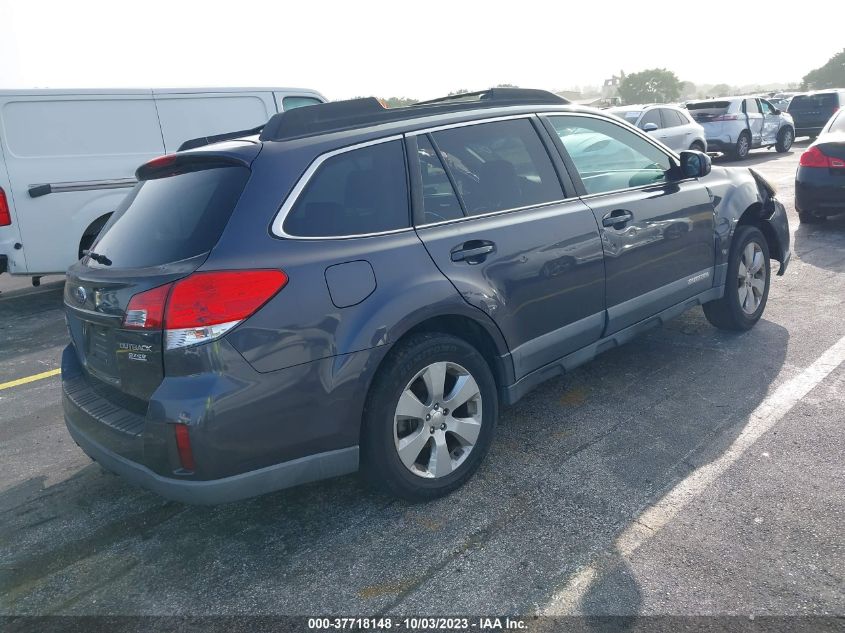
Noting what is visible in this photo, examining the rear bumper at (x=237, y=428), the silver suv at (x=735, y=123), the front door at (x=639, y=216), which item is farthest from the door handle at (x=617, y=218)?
the silver suv at (x=735, y=123)

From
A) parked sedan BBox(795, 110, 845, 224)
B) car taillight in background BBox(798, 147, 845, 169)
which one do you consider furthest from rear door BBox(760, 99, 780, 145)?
car taillight in background BBox(798, 147, 845, 169)

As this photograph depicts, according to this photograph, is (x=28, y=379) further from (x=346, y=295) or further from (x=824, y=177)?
(x=824, y=177)

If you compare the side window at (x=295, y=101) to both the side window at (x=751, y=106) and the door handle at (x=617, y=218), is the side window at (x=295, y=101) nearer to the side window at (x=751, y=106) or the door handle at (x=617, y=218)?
the door handle at (x=617, y=218)

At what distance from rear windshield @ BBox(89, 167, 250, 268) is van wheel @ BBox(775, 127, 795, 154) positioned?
2025cm

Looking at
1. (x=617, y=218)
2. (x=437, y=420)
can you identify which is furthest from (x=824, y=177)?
(x=437, y=420)

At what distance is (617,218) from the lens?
13.2 feet

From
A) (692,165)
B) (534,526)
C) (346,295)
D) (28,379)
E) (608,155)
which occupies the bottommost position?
(28,379)

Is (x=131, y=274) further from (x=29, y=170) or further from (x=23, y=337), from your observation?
(x=29, y=170)

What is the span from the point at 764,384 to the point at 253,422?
10.3ft

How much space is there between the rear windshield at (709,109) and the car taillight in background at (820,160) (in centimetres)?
1022

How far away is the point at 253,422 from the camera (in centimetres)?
270

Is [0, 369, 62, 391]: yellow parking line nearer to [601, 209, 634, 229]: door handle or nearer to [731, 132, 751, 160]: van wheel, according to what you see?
[601, 209, 634, 229]: door handle

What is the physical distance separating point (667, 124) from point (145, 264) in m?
13.9

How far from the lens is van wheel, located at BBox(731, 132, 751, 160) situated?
59.1ft
